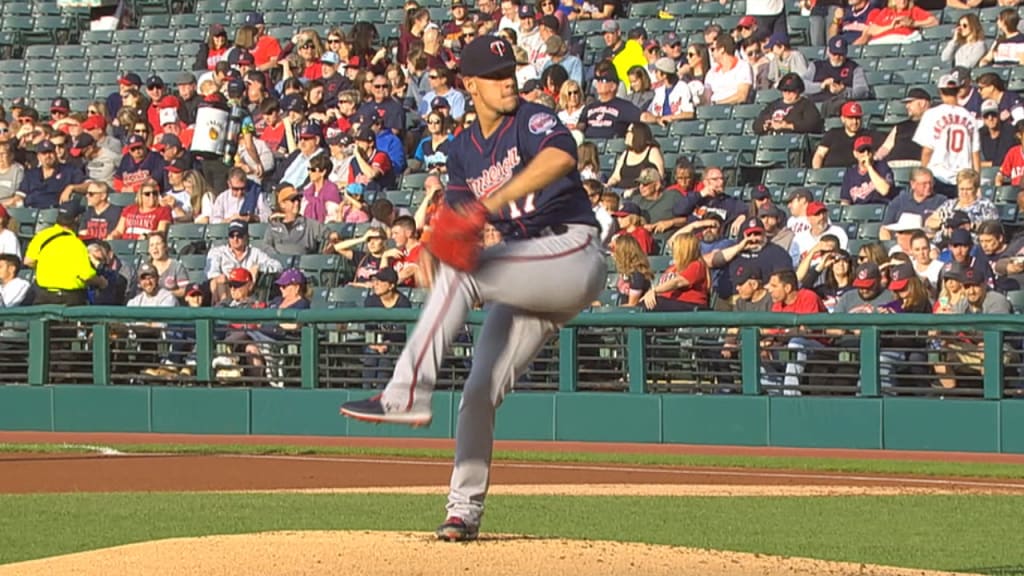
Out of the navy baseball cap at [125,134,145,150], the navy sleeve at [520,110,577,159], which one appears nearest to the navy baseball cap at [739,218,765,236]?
the navy baseball cap at [125,134,145,150]

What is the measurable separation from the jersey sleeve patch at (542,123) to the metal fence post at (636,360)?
27.6 ft

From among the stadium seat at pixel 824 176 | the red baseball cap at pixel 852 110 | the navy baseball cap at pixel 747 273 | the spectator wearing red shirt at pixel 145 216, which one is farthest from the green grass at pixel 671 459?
the spectator wearing red shirt at pixel 145 216

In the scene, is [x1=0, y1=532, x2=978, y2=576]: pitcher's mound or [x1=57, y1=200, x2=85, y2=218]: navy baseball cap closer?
[x1=0, y1=532, x2=978, y2=576]: pitcher's mound

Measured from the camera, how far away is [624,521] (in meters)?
9.95

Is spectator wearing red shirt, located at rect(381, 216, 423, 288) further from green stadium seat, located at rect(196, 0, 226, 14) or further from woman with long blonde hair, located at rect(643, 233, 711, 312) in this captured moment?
green stadium seat, located at rect(196, 0, 226, 14)

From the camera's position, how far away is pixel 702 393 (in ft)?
49.2

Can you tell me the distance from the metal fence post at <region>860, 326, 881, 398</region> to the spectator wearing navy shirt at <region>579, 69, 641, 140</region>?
13.2ft

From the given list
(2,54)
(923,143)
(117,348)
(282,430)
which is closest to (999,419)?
(923,143)

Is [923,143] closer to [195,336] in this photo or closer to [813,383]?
[813,383]

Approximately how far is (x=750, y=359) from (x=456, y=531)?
26.1 feet

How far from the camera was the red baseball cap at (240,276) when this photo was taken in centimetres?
1644

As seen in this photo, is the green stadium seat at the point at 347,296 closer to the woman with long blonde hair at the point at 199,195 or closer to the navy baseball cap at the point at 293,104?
the woman with long blonde hair at the point at 199,195

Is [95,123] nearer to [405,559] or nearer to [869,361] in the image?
[869,361]

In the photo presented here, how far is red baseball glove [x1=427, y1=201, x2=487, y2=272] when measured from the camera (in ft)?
20.2
